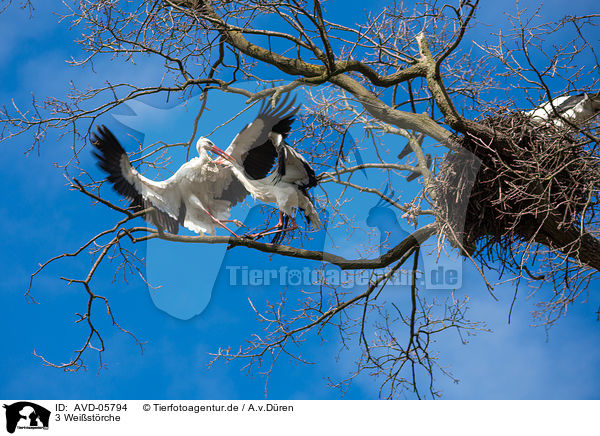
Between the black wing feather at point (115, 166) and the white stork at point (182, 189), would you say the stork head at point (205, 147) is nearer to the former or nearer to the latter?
the white stork at point (182, 189)

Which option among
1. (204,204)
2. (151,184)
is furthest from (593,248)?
(151,184)

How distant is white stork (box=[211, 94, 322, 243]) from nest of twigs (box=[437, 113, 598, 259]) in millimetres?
1149

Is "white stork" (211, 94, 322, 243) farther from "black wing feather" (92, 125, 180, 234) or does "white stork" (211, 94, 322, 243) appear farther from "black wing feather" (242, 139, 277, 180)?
"black wing feather" (92, 125, 180, 234)

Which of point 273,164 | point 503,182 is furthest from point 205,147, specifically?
point 503,182

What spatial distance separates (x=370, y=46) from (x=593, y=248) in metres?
2.45

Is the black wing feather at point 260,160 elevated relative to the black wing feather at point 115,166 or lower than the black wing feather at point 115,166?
elevated

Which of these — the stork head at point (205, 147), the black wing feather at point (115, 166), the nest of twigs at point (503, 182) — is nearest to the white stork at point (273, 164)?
the stork head at point (205, 147)

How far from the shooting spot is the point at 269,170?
484 centimetres

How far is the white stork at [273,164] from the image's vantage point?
463 cm

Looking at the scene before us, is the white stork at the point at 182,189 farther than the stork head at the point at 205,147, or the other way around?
the stork head at the point at 205,147

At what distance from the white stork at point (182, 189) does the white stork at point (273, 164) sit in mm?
201

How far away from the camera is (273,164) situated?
4809 millimetres

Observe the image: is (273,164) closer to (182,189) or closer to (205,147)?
(205,147)

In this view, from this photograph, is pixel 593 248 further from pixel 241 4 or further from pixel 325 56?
pixel 241 4
